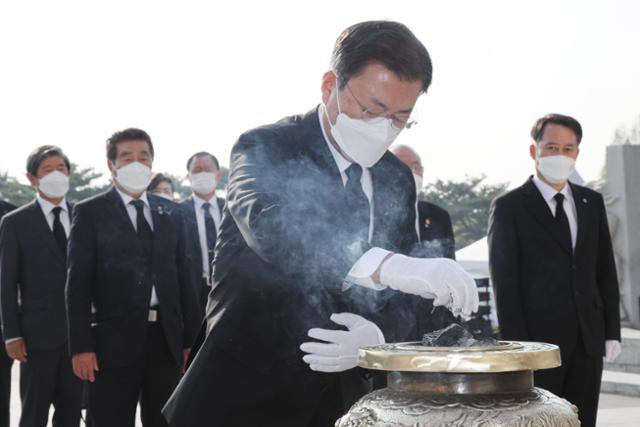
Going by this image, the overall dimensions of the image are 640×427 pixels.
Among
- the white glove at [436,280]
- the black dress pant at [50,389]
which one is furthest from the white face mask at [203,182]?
the white glove at [436,280]

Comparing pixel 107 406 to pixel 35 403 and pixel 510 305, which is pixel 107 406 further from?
pixel 510 305

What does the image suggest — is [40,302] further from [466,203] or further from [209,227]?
[466,203]

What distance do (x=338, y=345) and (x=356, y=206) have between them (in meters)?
0.48

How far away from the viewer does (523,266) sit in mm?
6180

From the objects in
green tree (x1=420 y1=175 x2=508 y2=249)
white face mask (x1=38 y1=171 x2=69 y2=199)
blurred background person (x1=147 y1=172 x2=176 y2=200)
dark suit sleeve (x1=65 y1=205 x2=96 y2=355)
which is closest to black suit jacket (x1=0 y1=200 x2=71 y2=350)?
white face mask (x1=38 y1=171 x2=69 y2=199)

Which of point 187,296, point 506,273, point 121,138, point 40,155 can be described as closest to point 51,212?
point 40,155

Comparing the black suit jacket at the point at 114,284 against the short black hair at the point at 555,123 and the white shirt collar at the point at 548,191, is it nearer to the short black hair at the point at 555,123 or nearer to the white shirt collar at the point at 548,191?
the white shirt collar at the point at 548,191

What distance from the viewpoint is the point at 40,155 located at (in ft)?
25.4

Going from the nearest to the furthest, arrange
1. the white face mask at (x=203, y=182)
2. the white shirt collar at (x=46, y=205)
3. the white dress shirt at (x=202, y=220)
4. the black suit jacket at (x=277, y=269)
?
1. the black suit jacket at (x=277, y=269)
2. the white shirt collar at (x=46, y=205)
3. the white dress shirt at (x=202, y=220)
4. the white face mask at (x=203, y=182)

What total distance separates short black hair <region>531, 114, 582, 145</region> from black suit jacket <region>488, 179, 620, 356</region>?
19.2 inches

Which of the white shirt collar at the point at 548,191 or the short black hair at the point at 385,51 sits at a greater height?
the short black hair at the point at 385,51

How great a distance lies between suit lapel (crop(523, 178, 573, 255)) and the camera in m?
6.11

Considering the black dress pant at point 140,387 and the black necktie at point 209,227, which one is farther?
the black necktie at point 209,227

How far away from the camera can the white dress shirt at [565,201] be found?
246 inches
